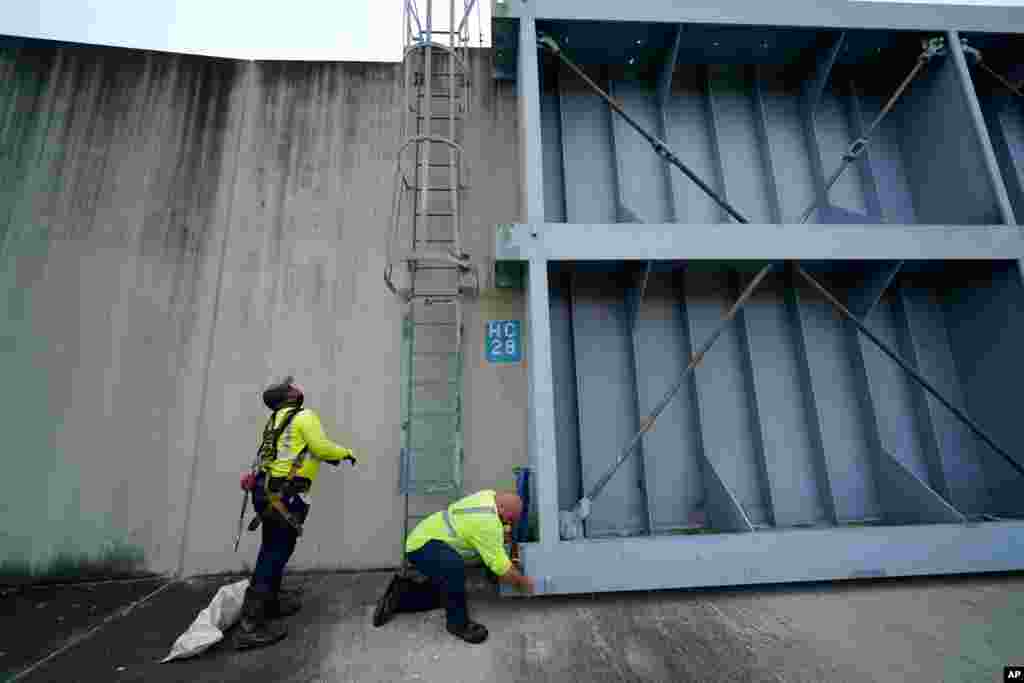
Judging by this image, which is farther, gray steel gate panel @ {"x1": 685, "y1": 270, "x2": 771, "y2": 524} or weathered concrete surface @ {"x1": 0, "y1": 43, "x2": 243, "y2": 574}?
gray steel gate panel @ {"x1": 685, "y1": 270, "x2": 771, "y2": 524}

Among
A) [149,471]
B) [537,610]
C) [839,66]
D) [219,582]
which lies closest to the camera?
[537,610]

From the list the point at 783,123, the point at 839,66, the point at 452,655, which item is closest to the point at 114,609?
the point at 452,655

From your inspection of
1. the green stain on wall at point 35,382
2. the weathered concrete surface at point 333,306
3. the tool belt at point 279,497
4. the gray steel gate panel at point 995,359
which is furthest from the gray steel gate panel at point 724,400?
the green stain on wall at point 35,382

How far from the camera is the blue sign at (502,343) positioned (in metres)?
4.77

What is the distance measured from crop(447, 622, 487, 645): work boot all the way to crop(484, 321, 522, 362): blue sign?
2.43m

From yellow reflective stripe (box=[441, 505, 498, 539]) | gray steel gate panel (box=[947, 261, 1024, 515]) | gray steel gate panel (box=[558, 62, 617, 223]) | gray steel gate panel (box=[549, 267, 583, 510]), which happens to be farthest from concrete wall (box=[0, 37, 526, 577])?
gray steel gate panel (box=[947, 261, 1024, 515])

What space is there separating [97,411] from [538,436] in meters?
4.38

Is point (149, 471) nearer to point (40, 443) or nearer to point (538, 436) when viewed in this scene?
point (40, 443)

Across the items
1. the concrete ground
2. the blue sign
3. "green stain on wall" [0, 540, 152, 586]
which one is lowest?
the concrete ground

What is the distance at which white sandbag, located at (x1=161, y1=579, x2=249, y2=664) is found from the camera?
9.30 feet

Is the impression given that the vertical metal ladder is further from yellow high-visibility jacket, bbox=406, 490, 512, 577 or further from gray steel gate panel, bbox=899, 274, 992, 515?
gray steel gate panel, bbox=899, 274, 992, 515

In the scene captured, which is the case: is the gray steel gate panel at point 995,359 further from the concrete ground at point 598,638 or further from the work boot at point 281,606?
the work boot at point 281,606

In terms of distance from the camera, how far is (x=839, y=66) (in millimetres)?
5254

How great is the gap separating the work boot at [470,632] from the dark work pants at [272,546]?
1.27m
